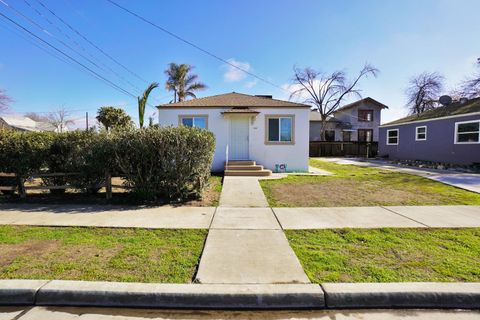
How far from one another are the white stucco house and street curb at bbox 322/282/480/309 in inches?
392

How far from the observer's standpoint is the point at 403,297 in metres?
2.73

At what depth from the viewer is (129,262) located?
342cm

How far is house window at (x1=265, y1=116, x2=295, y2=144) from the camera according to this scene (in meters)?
12.7

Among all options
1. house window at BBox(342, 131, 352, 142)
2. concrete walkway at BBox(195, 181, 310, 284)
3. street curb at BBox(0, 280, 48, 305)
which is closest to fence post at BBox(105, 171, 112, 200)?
concrete walkway at BBox(195, 181, 310, 284)

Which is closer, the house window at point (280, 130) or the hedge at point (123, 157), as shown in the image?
the hedge at point (123, 157)

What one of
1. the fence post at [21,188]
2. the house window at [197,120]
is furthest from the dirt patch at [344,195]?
the fence post at [21,188]

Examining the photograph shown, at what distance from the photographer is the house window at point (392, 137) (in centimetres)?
2159

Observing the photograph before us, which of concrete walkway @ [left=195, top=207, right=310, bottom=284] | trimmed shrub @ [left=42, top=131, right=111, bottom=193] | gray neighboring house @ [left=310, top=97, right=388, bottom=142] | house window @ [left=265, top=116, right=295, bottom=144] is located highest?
gray neighboring house @ [left=310, top=97, right=388, bottom=142]

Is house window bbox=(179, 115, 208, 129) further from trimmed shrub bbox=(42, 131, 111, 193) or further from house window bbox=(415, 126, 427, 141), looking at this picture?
house window bbox=(415, 126, 427, 141)

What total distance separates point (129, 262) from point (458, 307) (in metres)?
3.86

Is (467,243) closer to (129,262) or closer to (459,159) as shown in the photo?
(129,262)

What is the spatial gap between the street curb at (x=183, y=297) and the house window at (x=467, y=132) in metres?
17.4

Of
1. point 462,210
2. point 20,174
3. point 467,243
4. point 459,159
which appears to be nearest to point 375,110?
point 459,159

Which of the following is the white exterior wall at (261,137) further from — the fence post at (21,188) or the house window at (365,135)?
the house window at (365,135)
